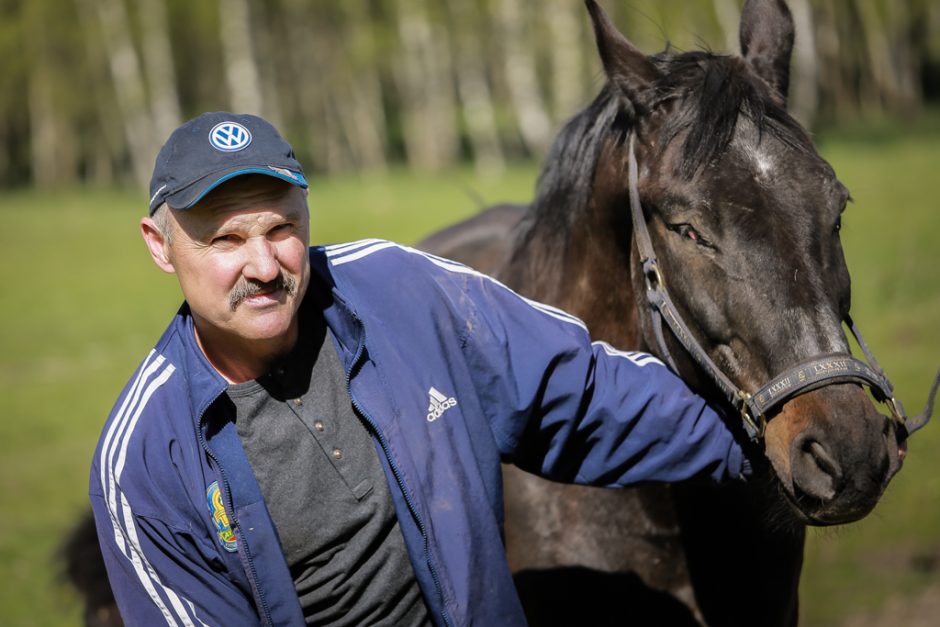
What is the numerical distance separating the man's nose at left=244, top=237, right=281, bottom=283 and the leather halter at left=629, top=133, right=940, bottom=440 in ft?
3.12

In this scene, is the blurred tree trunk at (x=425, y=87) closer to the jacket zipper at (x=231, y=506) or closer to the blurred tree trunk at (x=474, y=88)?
the blurred tree trunk at (x=474, y=88)

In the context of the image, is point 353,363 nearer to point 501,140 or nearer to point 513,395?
point 513,395

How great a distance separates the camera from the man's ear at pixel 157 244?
2.34 metres

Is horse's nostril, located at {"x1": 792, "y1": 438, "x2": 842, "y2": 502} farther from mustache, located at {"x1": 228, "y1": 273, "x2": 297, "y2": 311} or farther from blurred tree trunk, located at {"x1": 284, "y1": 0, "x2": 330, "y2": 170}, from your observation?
blurred tree trunk, located at {"x1": 284, "y1": 0, "x2": 330, "y2": 170}

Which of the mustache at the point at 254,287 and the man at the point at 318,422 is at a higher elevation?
the mustache at the point at 254,287

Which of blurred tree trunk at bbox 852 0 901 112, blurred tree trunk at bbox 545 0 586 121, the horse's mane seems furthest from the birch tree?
the horse's mane

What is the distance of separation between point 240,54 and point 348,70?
7.74 metres

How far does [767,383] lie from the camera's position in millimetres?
2221

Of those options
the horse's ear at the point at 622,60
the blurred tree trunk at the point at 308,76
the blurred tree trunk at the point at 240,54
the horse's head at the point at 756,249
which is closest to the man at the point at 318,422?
the horse's head at the point at 756,249

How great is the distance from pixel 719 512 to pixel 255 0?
33.8 meters

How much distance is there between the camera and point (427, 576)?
2.26 m

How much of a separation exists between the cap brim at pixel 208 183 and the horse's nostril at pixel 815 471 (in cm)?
125

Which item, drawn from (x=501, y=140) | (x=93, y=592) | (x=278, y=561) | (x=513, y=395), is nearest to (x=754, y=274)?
(x=513, y=395)

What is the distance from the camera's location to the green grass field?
18.5ft
